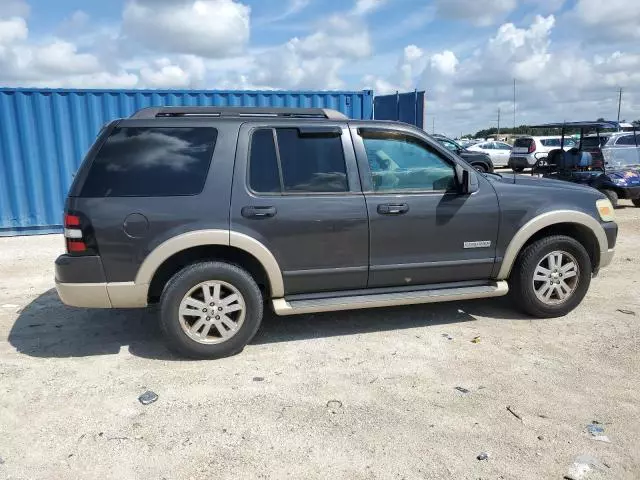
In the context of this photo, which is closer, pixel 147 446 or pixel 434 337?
pixel 147 446

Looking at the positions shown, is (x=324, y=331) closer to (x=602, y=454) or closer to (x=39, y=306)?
A: (x=602, y=454)

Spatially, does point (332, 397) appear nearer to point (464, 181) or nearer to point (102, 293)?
point (102, 293)

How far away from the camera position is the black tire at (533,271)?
4531 millimetres

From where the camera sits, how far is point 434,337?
14.3 feet

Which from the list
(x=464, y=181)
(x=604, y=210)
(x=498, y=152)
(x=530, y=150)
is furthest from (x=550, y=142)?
(x=464, y=181)

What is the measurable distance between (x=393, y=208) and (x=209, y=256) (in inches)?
60.0

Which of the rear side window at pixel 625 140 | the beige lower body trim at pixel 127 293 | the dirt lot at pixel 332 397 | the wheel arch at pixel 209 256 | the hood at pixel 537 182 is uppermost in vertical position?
the rear side window at pixel 625 140

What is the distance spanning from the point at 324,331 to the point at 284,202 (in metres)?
1.27

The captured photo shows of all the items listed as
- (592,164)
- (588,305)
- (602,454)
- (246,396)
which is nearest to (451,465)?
(602,454)

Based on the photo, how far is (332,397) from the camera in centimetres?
338

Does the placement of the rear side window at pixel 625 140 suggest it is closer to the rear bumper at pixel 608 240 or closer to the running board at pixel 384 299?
the rear bumper at pixel 608 240

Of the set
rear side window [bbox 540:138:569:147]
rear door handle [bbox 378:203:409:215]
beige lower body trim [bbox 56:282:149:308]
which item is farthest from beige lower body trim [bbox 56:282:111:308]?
rear side window [bbox 540:138:569:147]

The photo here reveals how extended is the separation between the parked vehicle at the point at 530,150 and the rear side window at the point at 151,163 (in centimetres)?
1980

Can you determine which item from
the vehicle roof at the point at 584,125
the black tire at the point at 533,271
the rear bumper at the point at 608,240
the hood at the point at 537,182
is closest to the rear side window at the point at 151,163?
the hood at the point at 537,182
